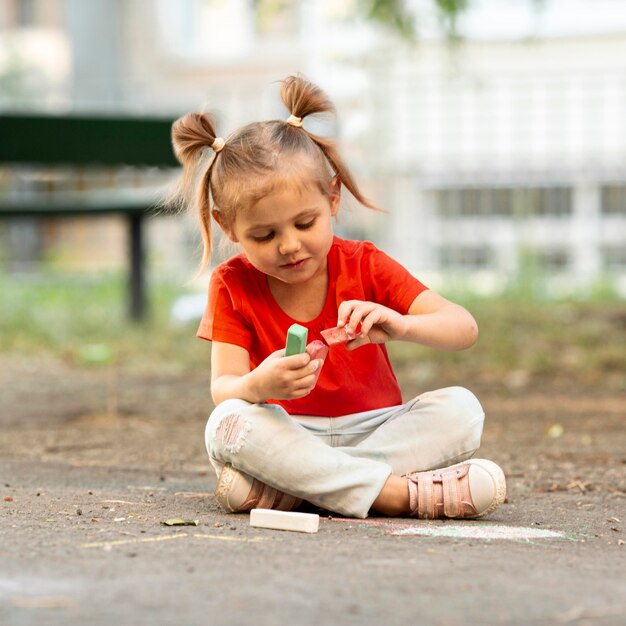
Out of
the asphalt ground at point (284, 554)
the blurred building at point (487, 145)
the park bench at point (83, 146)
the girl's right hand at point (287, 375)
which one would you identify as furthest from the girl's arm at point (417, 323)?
the blurred building at point (487, 145)

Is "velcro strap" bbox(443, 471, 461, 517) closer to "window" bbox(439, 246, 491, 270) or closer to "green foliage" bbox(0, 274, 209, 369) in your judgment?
"green foliage" bbox(0, 274, 209, 369)

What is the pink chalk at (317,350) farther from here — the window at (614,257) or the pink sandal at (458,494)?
the window at (614,257)

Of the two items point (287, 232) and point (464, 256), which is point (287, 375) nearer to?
point (287, 232)

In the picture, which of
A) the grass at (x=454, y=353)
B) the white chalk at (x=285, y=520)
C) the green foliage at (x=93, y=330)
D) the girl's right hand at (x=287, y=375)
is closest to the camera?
the white chalk at (x=285, y=520)

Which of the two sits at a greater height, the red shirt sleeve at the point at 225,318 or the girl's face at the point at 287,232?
the girl's face at the point at 287,232

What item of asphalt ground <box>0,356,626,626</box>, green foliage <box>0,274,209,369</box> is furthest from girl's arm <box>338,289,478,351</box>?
green foliage <box>0,274,209,369</box>

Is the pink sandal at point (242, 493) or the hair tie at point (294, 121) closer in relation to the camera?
the pink sandal at point (242, 493)

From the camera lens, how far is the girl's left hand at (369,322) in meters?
2.05

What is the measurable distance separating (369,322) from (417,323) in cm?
17

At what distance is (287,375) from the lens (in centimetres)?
199

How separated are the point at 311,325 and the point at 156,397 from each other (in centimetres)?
225

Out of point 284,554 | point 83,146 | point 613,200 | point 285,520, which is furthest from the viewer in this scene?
point 613,200

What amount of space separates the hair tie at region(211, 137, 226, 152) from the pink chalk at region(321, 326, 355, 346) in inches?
18.6

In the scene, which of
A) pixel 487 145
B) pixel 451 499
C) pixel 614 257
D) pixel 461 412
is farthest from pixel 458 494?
pixel 487 145
